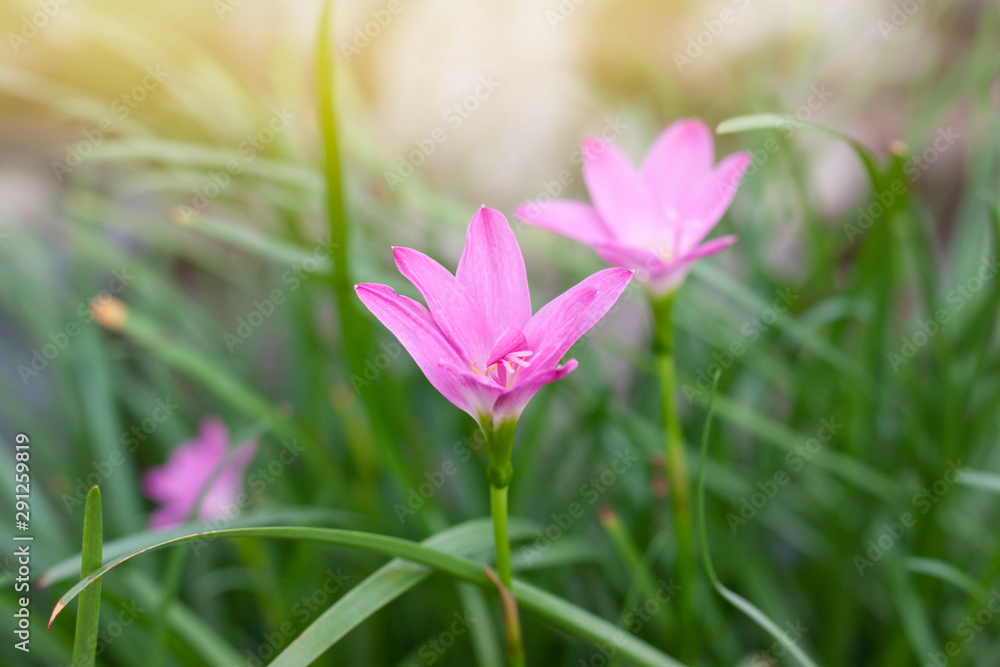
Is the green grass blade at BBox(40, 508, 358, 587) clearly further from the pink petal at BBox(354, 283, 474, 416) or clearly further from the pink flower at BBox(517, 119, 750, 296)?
the pink flower at BBox(517, 119, 750, 296)

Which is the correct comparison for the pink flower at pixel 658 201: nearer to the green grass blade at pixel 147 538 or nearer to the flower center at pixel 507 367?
the flower center at pixel 507 367

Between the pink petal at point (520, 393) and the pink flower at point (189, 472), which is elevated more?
the pink petal at point (520, 393)

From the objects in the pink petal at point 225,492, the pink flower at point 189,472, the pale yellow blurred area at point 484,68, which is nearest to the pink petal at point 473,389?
the pink flower at point 189,472

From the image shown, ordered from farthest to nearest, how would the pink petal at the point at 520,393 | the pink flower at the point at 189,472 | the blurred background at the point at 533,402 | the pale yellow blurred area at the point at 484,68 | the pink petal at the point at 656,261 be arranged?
the pale yellow blurred area at the point at 484,68 → the pink flower at the point at 189,472 → the blurred background at the point at 533,402 → the pink petal at the point at 656,261 → the pink petal at the point at 520,393

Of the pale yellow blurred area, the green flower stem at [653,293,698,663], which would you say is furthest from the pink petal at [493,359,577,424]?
the pale yellow blurred area

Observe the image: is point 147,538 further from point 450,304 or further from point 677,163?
point 677,163

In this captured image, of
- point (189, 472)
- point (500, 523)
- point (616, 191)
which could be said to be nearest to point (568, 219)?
point (616, 191)

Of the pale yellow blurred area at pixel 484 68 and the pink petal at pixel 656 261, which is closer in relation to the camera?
the pink petal at pixel 656 261
